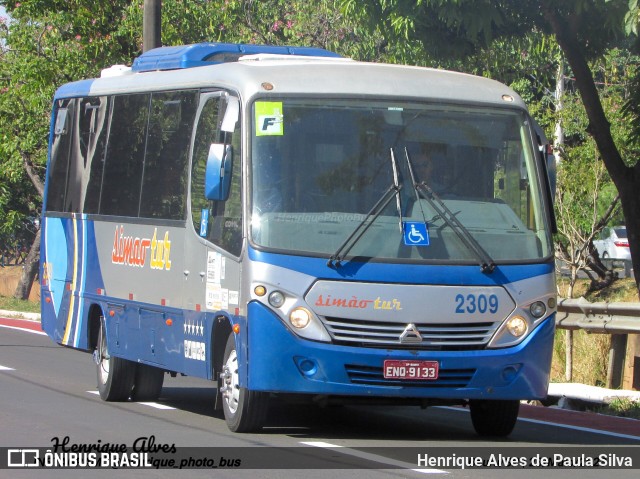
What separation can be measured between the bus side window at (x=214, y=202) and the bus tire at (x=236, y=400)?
834 mm

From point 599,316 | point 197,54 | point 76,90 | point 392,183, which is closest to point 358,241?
point 392,183

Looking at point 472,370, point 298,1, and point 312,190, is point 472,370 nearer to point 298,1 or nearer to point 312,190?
point 312,190

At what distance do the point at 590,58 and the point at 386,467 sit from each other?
29.5 feet

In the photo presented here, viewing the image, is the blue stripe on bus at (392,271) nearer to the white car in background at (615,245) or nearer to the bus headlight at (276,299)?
the bus headlight at (276,299)

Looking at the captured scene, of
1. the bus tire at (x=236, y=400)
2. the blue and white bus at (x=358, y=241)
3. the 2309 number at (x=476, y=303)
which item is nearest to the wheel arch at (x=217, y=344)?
the blue and white bus at (x=358, y=241)

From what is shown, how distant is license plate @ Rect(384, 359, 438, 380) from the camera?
10.2 metres

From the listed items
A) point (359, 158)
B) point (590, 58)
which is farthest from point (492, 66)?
point (359, 158)

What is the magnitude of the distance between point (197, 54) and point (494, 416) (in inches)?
183

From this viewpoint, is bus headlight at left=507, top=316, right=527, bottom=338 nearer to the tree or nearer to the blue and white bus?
the blue and white bus

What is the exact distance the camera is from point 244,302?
33.8 ft

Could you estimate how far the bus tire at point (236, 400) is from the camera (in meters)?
10.5

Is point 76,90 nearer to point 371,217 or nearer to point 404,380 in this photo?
point 371,217

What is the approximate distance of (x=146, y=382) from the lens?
13750mm

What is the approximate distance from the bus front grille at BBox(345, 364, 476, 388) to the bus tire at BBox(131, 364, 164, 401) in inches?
158
